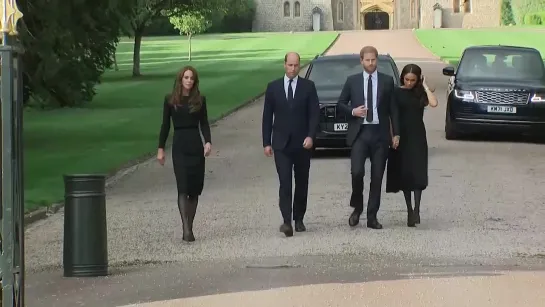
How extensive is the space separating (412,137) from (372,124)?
608mm

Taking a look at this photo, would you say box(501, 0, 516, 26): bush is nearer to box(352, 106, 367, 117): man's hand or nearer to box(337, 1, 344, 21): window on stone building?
box(337, 1, 344, 21): window on stone building

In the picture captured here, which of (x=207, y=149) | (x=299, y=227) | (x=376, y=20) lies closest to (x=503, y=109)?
(x=299, y=227)

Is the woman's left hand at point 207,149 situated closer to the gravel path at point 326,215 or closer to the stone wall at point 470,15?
the gravel path at point 326,215

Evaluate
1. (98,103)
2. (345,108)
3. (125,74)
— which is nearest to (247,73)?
(125,74)

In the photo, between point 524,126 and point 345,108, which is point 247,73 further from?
point 345,108

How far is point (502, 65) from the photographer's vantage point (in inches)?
951

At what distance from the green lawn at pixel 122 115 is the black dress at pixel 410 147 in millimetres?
4830

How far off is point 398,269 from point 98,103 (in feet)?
87.9

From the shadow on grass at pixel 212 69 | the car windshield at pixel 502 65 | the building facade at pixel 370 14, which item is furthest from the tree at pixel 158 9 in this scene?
the building facade at pixel 370 14

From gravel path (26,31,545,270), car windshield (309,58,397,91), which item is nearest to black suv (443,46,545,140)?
gravel path (26,31,545,270)

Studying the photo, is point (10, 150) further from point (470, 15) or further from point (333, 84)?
point (470, 15)

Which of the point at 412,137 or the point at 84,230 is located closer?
the point at 84,230

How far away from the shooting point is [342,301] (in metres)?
9.33

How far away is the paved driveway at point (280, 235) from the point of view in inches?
413
